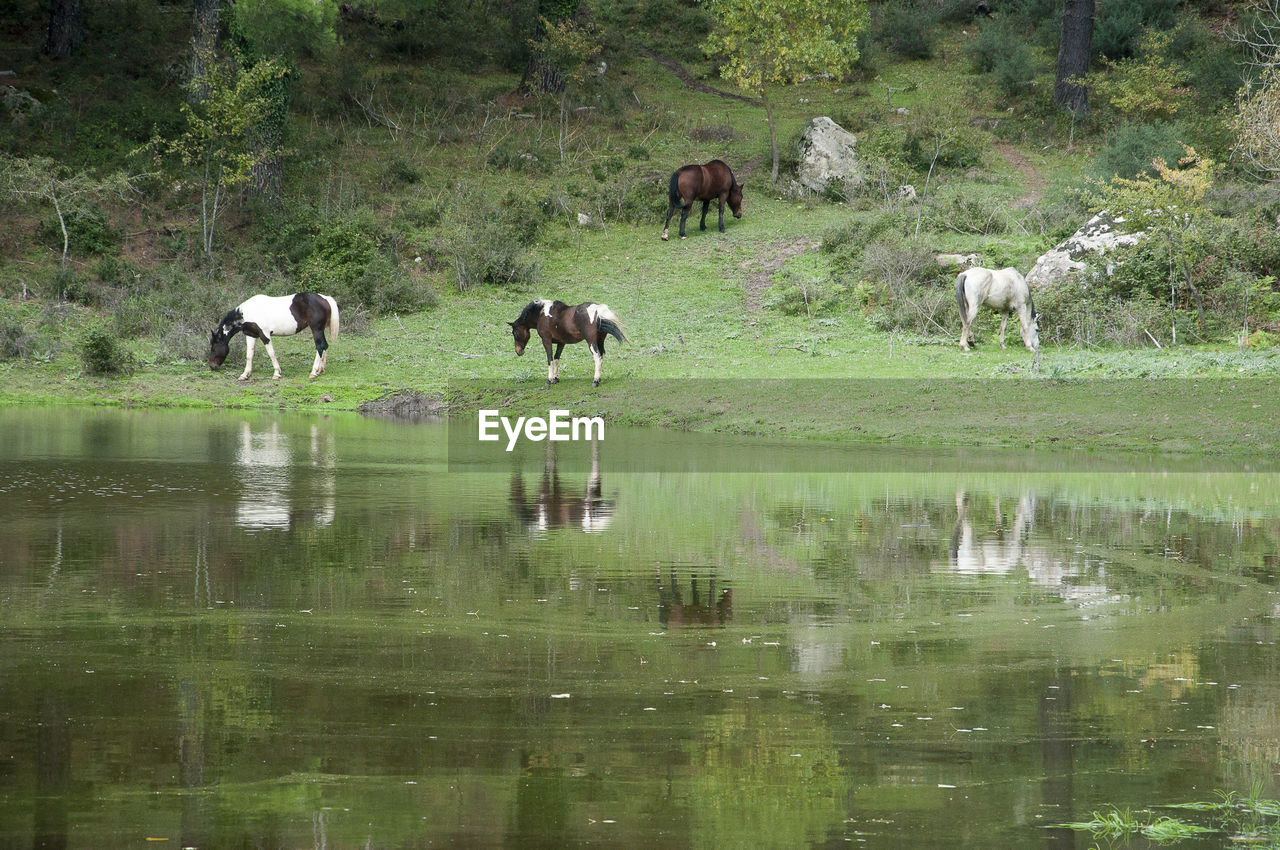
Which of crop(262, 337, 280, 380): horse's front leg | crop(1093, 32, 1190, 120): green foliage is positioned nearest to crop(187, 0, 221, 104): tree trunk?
crop(262, 337, 280, 380): horse's front leg

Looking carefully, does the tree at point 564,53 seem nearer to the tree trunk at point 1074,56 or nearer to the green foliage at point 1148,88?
the tree trunk at point 1074,56

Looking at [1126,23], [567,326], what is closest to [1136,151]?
[1126,23]

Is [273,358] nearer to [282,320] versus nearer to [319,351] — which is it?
[282,320]

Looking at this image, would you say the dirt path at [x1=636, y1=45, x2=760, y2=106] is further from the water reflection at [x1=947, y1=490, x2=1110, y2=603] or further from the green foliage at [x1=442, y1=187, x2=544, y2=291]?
the water reflection at [x1=947, y1=490, x2=1110, y2=603]

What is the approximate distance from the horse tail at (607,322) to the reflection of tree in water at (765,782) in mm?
16666

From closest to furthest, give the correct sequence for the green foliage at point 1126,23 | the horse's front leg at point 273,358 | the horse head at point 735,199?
the horse's front leg at point 273,358, the horse head at point 735,199, the green foliage at point 1126,23

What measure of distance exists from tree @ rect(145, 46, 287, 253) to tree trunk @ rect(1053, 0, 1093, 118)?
2382 cm

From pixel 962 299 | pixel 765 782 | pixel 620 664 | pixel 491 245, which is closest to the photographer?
pixel 765 782

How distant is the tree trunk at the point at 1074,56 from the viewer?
40906mm

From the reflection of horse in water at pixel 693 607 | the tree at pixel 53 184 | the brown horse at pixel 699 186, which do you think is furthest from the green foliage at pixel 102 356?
→ the reflection of horse in water at pixel 693 607

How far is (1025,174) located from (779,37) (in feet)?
26.5

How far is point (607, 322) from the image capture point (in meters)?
22.8

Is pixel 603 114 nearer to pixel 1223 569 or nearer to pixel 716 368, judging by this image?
pixel 716 368

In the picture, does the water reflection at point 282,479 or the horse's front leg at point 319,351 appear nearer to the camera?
the water reflection at point 282,479
